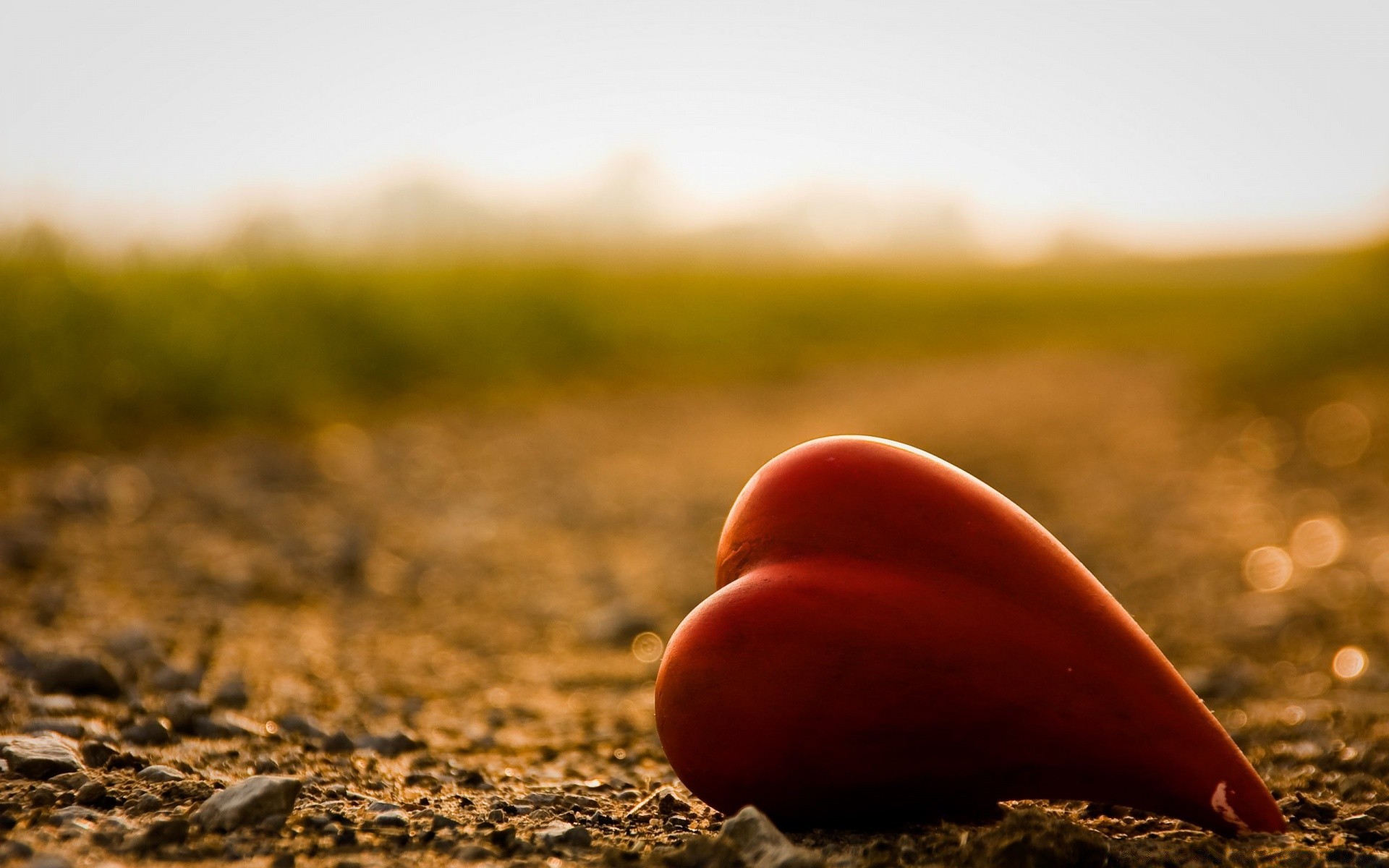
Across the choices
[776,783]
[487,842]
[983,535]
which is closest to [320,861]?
[487,842]

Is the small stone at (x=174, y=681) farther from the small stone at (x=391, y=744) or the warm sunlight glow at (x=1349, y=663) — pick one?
the warm sunlight glow at (x=1349, y=663)

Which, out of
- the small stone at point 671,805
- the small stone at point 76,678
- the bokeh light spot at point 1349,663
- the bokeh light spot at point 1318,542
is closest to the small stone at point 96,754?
the small stone at point 76,678

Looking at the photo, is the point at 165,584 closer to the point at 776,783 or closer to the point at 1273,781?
the point at 776,783

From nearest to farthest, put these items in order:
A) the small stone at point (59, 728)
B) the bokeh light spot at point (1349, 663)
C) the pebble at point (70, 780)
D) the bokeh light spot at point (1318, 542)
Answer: the pebble at point (70, 780)
the small stone at point (59, 728)
the bokeh light spot at point (1349, 663)
the bokeh light spot at point (1318, 542)

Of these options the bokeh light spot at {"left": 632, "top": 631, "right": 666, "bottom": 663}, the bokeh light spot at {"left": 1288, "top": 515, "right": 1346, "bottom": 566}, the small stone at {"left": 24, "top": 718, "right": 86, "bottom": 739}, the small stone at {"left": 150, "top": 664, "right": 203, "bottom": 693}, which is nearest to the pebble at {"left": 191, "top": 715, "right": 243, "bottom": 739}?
the small stone at {"left": 24, "top": 718, "right": 86, "bottom": 739}

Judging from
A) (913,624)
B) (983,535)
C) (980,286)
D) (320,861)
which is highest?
A: (980,286)

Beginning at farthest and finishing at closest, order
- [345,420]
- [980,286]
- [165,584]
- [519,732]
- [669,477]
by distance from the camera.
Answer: [980,286]
[345,420]
[669,477]
[165,584]
[519,732]

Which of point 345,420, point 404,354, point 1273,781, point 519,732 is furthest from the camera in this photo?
point 404,354
